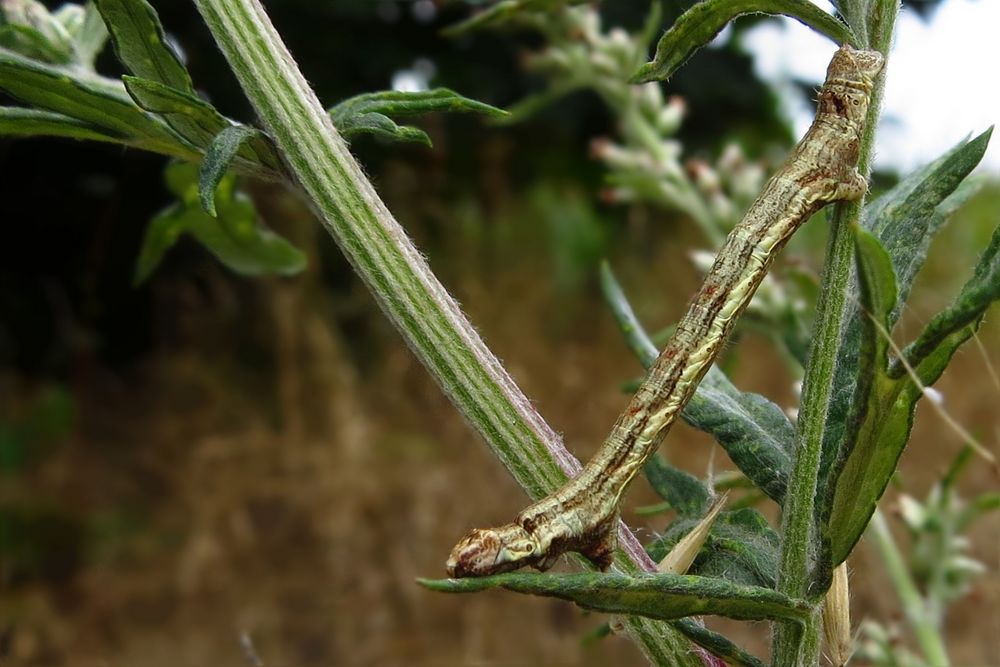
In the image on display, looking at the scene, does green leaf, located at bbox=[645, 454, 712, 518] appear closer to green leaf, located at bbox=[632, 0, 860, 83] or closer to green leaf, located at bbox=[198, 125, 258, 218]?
green leaf, located at bbox=[632, 0, 860, 83]

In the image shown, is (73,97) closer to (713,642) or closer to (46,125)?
(46,125)

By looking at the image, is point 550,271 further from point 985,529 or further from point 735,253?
point 735,253

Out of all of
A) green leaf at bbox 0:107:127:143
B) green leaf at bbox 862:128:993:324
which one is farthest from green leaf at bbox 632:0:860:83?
green leaf at bbox 0:107:127:143

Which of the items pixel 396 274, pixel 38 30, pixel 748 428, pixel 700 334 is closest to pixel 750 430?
pixel 748 428

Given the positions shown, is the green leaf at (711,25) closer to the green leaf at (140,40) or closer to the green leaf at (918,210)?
the green leaf at (918,210)

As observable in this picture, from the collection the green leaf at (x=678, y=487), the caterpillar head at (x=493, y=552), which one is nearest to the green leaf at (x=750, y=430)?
the green leaf at (x=678, y=487)

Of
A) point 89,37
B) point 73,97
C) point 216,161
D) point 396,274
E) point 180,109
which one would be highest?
point 89,37

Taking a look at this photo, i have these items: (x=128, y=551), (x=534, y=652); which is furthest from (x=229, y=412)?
(x=534, y=652)
